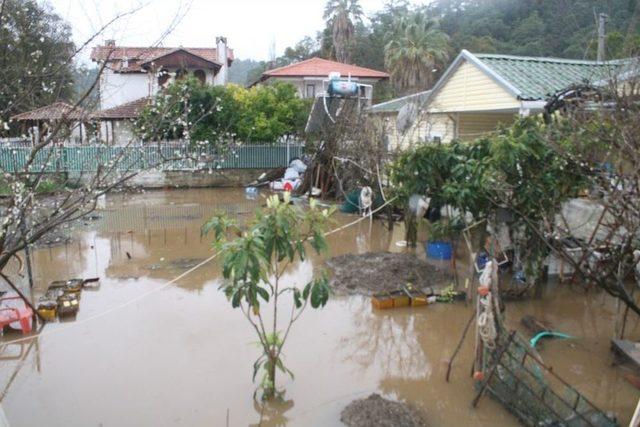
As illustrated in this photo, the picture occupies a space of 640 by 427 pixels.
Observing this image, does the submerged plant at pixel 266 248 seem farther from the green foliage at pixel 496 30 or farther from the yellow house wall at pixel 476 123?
the green foliage at pixel 496 30

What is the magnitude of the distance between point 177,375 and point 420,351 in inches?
115

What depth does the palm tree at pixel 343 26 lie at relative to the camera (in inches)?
1578

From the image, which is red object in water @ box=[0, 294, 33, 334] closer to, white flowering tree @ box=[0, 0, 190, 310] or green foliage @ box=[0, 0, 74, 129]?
white flowering tree @ box=[0, 0, 190, 310]

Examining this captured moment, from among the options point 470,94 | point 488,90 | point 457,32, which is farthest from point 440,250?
point 457,32

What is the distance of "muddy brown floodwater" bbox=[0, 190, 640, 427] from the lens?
5.35 m

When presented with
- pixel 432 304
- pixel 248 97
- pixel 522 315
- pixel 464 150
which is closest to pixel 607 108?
pixel 464 150

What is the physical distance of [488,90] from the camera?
41.8 ft

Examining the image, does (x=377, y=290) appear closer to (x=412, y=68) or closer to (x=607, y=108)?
(x=607, y=108)

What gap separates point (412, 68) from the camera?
32.9 m

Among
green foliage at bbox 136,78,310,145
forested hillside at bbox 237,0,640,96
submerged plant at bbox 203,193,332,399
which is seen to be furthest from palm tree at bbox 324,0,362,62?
submerged plant at bbox 203,193,332,399

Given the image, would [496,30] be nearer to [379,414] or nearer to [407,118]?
[407,118]

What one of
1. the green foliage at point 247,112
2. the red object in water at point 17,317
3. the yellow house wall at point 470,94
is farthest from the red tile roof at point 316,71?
the red object in water at point 17,317

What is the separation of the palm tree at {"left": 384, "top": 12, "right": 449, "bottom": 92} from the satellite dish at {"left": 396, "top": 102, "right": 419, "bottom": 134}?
1758 cm

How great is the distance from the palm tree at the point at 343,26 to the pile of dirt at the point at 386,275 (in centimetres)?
3336
